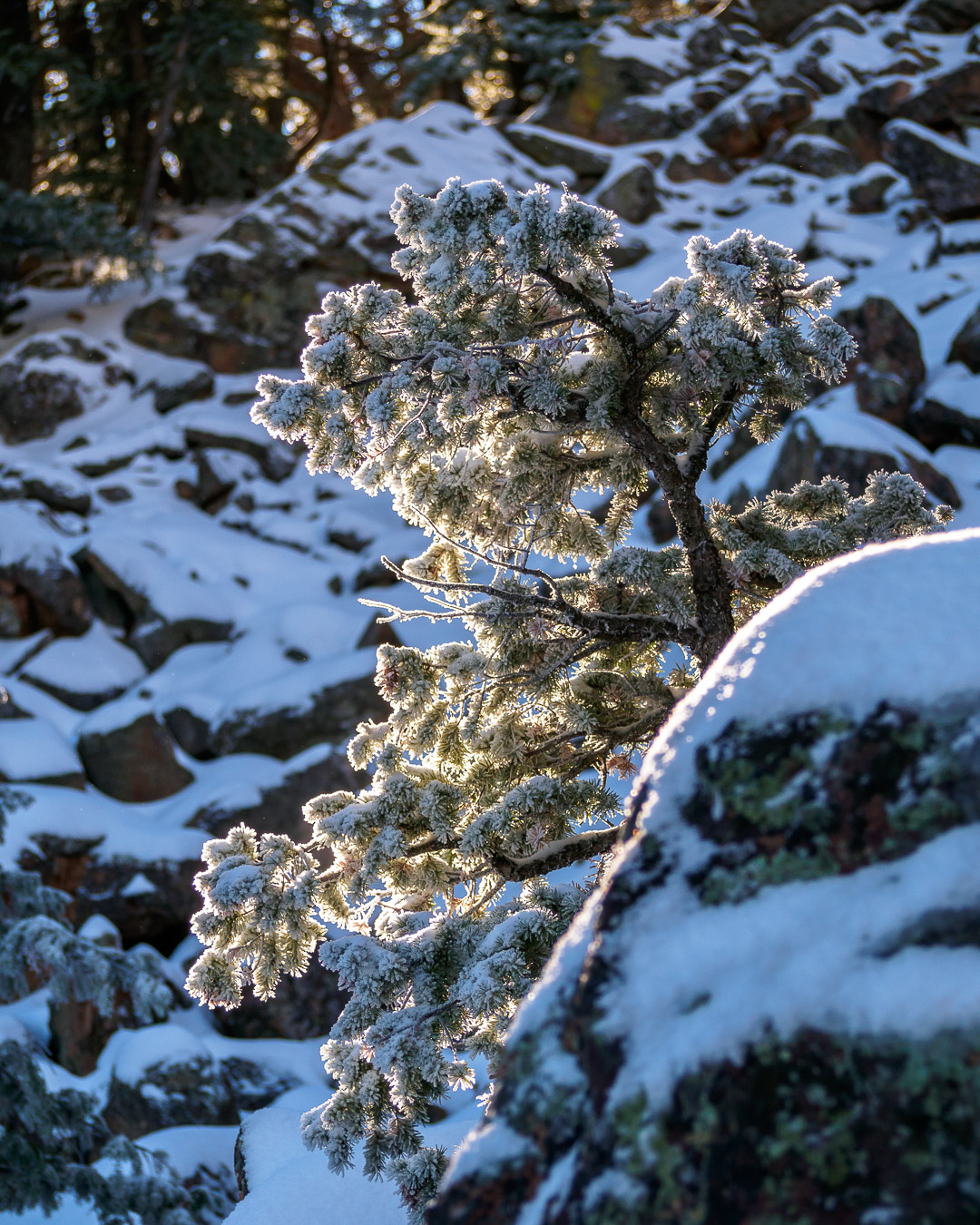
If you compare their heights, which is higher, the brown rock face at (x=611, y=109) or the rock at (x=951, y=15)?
the rock at (x=951, y=15)

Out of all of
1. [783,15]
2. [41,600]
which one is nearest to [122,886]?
[41,600]

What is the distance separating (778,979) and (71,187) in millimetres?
23685

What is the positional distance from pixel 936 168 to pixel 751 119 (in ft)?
13.9

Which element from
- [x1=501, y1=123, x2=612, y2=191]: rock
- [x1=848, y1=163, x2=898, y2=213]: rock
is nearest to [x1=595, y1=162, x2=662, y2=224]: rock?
[x1=501, y1=123, x2=612, y2=191]: rock

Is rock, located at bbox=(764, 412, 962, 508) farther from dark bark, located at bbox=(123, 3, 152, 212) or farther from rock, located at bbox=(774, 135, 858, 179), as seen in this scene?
dark bark, located at bbox=(123, 3, 152, 212)

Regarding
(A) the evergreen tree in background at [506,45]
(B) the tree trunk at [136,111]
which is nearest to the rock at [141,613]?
(B) the tree trunk at [136,111]

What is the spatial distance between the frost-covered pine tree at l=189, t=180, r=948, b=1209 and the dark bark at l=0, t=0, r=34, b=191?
1863 cm

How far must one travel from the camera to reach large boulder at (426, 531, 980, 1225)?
1591 mm

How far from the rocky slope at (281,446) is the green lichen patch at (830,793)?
27.1 ft

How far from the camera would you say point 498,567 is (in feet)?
14.6

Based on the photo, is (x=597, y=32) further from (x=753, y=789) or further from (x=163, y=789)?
(x=753, y=789)

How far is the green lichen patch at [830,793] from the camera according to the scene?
5.83 feet

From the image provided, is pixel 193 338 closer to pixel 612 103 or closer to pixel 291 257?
pixel 291 257

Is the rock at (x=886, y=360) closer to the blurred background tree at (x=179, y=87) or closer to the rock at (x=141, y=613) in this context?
the rock at (x=141, y=613)
